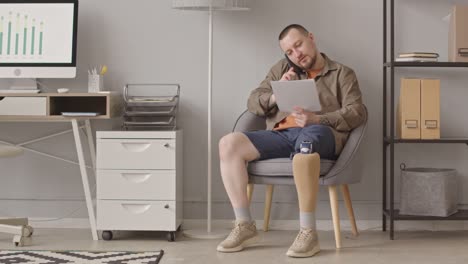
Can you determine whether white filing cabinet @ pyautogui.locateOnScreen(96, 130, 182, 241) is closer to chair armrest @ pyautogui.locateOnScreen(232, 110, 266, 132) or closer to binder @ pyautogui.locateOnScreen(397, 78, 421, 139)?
chair armrest @ pyautogui.locateOnScreen(232, 110, 266, 132)

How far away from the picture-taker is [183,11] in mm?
4391

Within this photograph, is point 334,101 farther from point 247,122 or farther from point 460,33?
point 460,33

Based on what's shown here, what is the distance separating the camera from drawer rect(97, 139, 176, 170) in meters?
3.96

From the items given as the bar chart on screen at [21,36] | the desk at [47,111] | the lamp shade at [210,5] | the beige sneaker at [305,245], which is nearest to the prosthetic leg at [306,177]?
the beige sneaker at [305,245]

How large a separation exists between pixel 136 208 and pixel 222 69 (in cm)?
93

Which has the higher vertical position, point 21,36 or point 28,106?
point 21,36

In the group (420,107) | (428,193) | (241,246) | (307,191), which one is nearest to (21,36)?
(241,246)

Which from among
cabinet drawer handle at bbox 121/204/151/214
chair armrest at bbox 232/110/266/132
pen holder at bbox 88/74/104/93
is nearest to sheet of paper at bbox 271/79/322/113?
chair armrest at bbox 232/110/266/132

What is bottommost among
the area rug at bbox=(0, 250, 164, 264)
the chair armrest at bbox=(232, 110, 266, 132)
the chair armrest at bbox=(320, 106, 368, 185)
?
the area rug at bbox=(0, 250, 164, 264)

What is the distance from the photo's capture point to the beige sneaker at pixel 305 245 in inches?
139

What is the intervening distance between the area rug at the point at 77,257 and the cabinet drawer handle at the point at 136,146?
0.57 meters

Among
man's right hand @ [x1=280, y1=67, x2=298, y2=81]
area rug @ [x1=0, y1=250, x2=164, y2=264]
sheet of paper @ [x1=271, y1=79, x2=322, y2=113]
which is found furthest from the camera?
man's right hand @ [x1=280, y1=67, x2=298, y2=81]

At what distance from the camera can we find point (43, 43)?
13.8 ft

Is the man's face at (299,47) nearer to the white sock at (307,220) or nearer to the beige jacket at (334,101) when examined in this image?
the beige jacket at (334,101)
